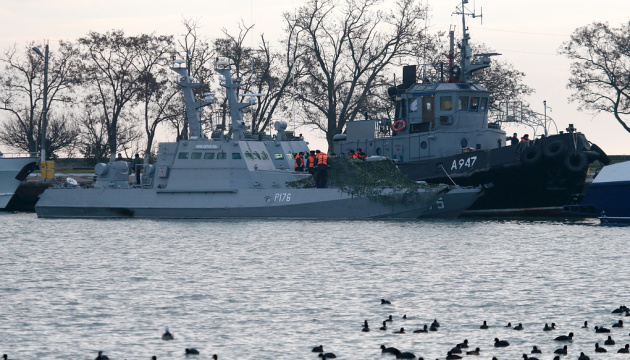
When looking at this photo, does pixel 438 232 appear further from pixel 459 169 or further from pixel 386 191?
pixel 459 169

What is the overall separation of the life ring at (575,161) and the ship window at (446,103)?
6021mm

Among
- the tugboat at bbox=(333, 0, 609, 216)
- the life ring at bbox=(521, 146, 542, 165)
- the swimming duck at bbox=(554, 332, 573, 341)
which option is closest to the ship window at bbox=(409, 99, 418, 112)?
the tugboat at bbox=(333, 0, 609, 216)

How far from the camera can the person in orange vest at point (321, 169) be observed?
36219mm

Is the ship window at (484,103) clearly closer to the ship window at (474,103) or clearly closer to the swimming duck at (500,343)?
the ship window at (474,103)

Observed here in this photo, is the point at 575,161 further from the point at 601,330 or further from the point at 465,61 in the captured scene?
the point at 601,330

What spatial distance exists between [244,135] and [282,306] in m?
22.8

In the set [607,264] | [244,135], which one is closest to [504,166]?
[244,135]

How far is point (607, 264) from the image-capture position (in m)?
23.6

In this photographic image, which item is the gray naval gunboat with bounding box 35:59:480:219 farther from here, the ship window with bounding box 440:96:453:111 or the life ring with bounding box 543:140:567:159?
the ship window with bounding box 440:96:453:111

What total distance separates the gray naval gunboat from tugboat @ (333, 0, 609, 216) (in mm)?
2507

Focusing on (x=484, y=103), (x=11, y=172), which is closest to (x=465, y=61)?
(x=484, y=103)

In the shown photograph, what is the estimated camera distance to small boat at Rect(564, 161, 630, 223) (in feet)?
112

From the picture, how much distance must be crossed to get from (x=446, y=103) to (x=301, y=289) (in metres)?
22.8

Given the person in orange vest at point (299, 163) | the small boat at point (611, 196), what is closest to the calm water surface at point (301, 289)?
the small boat at point (611, 196)
